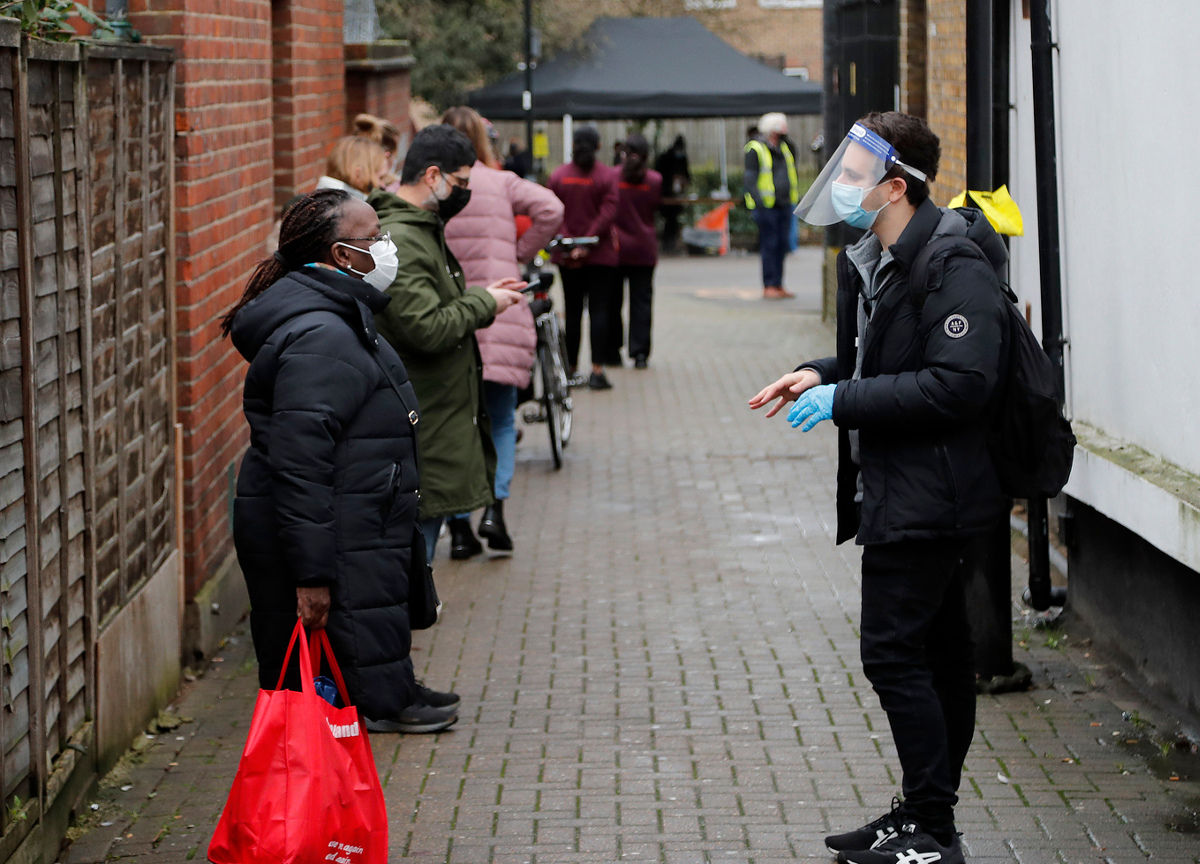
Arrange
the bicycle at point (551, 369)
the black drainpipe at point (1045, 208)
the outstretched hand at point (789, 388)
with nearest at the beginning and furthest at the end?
the outstretched hand at point (789, 388)
the black drainpipe at point (1045, 208)
the bicycle at point (551, 369)

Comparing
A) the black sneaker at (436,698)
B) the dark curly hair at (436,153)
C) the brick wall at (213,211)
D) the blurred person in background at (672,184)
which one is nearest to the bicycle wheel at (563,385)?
the brick wall at (213,211)

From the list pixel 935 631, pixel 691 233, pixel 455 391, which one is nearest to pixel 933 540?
pixel 935 631

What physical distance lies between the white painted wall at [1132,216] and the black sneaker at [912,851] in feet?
5.12

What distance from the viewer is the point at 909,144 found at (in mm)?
3846

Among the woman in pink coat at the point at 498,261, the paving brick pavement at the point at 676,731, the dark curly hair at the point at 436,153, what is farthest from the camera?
the woman in pink coat at the point at 498,261

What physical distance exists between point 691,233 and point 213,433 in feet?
63.9

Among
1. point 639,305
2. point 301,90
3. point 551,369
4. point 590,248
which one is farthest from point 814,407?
point 639,305

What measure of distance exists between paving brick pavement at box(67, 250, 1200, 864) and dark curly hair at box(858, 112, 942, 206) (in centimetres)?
173

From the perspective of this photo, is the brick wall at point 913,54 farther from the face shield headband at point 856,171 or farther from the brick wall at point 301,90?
the face shield headband at point 856,171

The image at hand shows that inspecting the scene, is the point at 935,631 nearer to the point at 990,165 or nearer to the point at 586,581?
the point at 990,165

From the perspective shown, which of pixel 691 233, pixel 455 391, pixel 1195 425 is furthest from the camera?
pixel 691 233

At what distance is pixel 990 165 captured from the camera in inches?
210

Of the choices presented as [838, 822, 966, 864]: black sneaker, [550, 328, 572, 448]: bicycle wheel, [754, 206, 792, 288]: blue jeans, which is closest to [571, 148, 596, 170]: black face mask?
[550, 328, 572, 448]: bicycle wheel

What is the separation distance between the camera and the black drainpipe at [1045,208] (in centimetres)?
552
